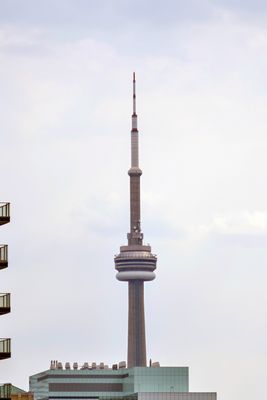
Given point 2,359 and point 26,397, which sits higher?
point 26,397

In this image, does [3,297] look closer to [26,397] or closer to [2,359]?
[2,359]

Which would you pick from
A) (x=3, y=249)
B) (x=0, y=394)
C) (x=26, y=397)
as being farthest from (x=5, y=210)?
(x=26, y=397)

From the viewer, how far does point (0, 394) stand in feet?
314

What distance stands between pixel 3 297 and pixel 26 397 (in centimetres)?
6807

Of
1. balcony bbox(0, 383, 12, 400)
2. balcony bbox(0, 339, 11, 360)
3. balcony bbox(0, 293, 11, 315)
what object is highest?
balcony bbox(0, 293, 11, 315)

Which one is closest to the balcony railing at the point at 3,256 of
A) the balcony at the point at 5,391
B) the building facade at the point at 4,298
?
the building facade at the point at 4,298

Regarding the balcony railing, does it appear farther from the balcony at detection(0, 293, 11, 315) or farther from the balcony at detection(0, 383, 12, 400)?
the balcony at detection(0, 383, 12, 400)

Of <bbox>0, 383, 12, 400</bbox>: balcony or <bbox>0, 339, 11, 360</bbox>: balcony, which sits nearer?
<bbox>0, 339, 11, 360</bbox>: balcony

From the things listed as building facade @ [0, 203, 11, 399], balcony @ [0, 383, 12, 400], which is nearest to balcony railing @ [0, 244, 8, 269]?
building facade @ [0, 203, 11, 399]

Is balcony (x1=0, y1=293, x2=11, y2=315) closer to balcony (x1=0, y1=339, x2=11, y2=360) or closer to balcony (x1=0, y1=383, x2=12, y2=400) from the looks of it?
balcony (x1=0, y1=339, x2=11, y2=360)

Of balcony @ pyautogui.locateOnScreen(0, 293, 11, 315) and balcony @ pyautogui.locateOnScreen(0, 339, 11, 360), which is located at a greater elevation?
balcony @ pyautogui.locateOnScreen(0, 293, 11, 315)

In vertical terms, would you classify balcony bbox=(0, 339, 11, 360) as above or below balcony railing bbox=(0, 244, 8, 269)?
below

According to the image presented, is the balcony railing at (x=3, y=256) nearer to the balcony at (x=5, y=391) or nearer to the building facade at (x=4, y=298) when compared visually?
the building facade at (x=4, y=298)

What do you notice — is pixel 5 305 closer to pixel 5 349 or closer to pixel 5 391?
pixel 5 349
